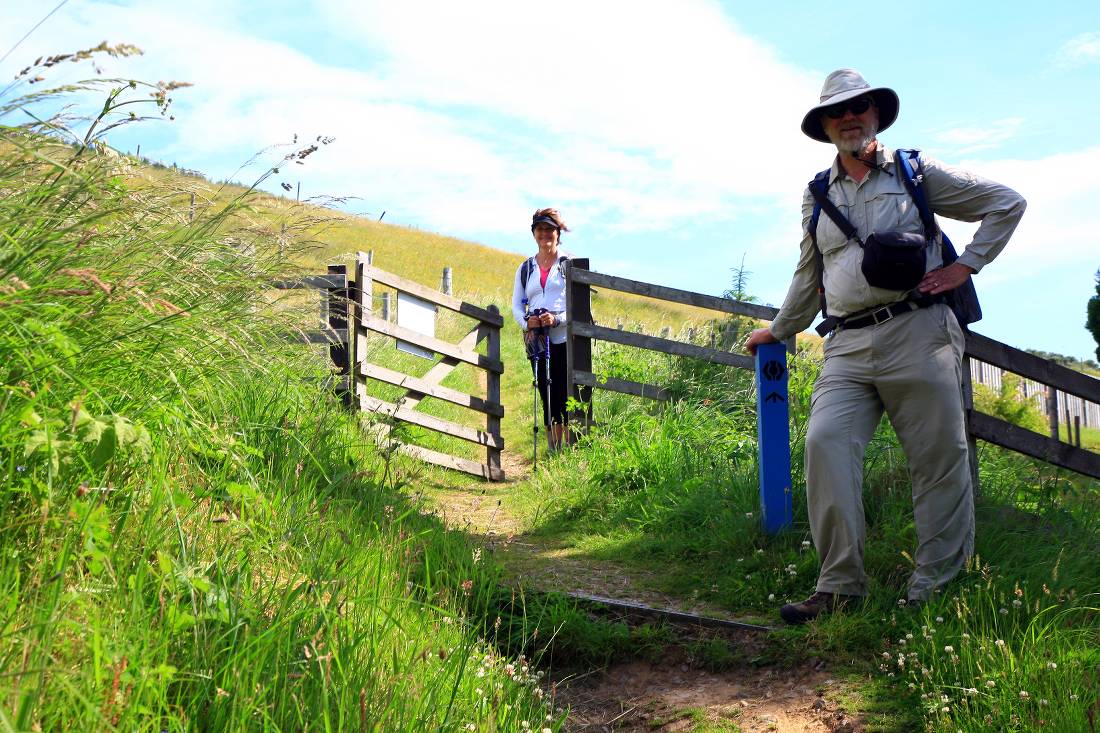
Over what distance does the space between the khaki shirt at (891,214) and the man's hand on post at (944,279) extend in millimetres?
48

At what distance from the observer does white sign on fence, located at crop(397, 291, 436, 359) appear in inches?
360

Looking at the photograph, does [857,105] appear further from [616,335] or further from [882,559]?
[616,335]

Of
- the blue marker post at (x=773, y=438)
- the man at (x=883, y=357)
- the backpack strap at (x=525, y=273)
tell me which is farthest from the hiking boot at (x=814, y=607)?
the backpack strap at (x=525, y=273)

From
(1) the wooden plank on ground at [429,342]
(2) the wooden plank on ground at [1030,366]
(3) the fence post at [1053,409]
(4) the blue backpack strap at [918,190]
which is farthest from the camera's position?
(3) the fence post at [1053,409]

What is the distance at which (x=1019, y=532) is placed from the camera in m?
5.07

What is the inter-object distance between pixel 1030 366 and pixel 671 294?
413cm

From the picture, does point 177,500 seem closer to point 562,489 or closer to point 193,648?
point 193,648

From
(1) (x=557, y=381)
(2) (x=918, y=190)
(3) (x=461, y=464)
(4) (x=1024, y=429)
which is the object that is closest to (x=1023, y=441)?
(4) (x=1024, y=429)

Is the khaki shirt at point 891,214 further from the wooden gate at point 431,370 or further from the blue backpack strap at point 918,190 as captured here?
the wooden gate at point 431,370

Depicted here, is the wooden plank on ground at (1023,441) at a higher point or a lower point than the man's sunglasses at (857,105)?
lower

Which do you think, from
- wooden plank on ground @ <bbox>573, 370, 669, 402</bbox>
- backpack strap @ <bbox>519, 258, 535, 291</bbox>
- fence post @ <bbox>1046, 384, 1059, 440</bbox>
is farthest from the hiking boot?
fence post @ <bbox>1046, 384, 1059, 440</bbox>

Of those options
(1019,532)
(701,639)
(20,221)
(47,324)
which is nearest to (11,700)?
(47,324)

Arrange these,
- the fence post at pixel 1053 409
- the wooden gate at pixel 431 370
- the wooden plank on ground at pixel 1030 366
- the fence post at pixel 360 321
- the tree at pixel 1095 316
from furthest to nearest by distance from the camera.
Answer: the tree at pixel 1095 316 → the fence post at pixel 1053 409 → the wooden gate at pixel 431 370 → the fence post at pixel 360 321 → the wooden plank on ground at pixel 1030 366

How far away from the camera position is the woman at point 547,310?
895 cm
